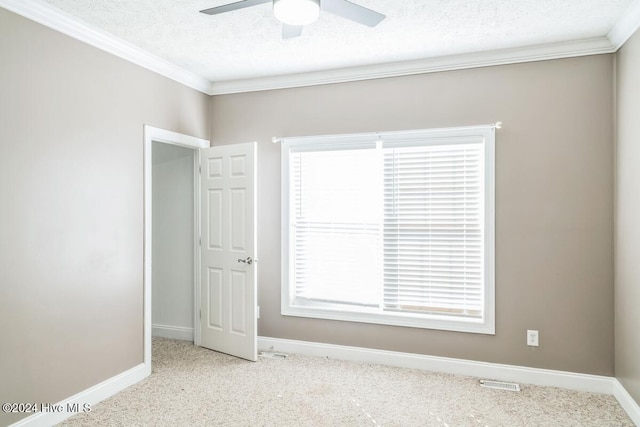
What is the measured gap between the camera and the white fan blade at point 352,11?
6.65 feet

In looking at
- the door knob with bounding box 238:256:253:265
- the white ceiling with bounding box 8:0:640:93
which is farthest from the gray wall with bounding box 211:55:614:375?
the door knob with bounding box 238:256:253:265

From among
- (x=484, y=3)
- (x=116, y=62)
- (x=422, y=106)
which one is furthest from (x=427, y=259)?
(x=116, y=62)

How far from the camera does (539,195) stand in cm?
332

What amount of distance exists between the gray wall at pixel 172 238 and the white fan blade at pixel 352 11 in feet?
9.11

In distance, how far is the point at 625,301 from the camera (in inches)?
115

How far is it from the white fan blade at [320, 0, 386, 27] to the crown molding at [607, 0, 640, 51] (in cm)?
173

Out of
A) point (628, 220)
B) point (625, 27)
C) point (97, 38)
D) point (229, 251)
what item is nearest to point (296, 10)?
point (97, 38)

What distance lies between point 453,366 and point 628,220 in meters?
1.70

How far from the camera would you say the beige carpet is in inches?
109

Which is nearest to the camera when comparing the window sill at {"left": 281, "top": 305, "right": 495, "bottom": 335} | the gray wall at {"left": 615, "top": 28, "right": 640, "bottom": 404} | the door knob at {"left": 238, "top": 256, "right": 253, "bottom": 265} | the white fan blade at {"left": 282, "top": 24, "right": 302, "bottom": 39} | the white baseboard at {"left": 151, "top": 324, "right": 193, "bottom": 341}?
the white fan blade at {"left": 282, "top": 24, "right": 302, "bottom": 39}

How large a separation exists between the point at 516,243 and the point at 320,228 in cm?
167

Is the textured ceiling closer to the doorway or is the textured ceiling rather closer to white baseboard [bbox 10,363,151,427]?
the doorway

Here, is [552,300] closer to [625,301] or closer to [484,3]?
[625,301]

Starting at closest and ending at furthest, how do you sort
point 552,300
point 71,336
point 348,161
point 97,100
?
point 71,336 < point 97,100 < point 552,300 < point 348,161
